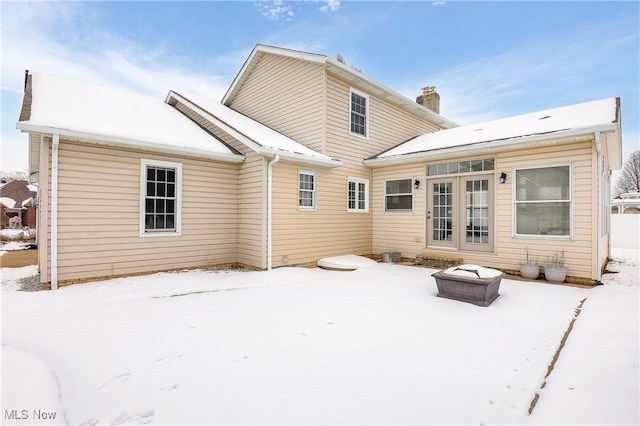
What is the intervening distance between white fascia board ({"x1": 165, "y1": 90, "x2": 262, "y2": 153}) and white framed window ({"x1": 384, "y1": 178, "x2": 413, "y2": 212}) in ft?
14.8

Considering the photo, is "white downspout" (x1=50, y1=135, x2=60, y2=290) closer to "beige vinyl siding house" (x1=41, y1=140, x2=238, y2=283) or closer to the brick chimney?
"beige vinyl siding house" (x1=41, y1=140, x2=238, y2=283)

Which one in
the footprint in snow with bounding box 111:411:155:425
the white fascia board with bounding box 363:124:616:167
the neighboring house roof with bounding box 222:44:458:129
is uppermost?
the neighboring house roof with bounding box 222:44:458:129

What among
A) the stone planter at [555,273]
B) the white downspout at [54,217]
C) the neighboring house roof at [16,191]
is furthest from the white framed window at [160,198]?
the neighboring house roof at [16,191]

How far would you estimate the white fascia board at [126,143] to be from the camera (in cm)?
548

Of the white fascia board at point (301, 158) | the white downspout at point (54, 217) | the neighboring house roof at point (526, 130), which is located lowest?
the white downspout at point (54, 217)

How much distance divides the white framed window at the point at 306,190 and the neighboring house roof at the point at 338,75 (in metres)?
3.27

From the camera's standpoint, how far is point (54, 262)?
19.3 ft

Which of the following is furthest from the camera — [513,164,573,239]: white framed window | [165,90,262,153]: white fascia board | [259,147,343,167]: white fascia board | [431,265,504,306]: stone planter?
[165,90,262,153]: white fascia board

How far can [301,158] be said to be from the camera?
7.93m

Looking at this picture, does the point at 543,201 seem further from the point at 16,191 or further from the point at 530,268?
the point at 16,191

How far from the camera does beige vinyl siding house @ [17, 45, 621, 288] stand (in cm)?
630

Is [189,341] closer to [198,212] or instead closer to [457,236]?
[198,212]

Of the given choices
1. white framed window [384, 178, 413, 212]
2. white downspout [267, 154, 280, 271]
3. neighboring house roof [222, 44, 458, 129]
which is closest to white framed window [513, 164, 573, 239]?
white framed window [384, 178, 413, 212]

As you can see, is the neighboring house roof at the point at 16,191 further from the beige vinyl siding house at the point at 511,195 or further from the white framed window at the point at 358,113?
the beige vinyl siding house at the point at 511,195
